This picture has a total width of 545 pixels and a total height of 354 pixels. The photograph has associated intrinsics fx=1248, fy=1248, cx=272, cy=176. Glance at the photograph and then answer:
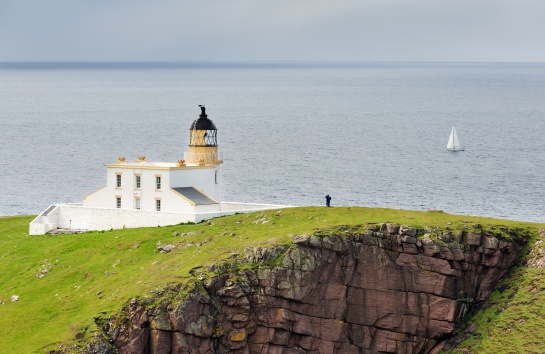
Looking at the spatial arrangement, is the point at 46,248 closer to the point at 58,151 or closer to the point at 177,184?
the point at 177,184

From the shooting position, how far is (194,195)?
3366 inches

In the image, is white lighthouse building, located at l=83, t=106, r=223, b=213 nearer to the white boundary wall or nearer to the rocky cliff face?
the white boundary wall

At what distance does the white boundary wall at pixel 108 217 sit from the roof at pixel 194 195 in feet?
4.31

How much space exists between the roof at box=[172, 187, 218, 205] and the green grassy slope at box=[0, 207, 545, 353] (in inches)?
162

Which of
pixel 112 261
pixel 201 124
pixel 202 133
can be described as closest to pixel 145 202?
pixel 202 133

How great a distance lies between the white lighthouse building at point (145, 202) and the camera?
84125 mm

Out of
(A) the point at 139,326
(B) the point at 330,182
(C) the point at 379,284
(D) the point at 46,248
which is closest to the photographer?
(A) the point at 139,326

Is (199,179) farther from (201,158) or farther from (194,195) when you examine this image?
(201,158)

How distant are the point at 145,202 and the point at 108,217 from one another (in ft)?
8.96

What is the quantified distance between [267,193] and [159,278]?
195 feet

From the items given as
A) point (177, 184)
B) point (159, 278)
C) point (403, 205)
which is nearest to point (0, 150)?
point (403, 205)

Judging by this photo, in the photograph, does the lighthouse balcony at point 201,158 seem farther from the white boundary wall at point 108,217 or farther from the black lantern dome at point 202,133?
the white boundary wall at point 108,217

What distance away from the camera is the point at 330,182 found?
5507 inches

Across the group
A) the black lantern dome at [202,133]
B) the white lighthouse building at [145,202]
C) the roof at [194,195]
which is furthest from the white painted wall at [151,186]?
the black lantern dome at [202,133]
